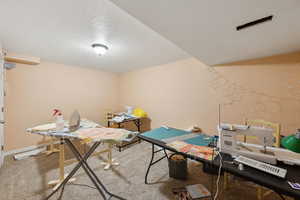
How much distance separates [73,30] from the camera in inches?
64.6

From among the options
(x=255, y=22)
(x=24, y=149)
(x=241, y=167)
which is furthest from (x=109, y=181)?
(x=255, y=22)

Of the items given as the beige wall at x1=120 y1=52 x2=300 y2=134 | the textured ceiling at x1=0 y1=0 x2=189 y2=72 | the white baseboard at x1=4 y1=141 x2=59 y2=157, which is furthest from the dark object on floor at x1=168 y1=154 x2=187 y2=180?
the white baseboard at x1=4 y1=141 x2=59 y2=157

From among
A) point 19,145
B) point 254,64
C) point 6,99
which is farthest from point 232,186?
point 6,99

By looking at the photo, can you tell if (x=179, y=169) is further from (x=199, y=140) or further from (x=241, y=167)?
(x=241, y=167)

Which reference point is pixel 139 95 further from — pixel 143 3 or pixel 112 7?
pixel 143 3

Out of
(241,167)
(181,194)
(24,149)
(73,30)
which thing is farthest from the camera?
(24,149)

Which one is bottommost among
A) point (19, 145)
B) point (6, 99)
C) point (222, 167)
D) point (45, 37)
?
point (19, 145)

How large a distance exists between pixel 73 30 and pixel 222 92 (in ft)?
8.99

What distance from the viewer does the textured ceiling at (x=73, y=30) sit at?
1.24m

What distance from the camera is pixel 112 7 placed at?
1239 millimetres

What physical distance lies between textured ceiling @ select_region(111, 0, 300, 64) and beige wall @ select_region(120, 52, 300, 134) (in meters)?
0.36

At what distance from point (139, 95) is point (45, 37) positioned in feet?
8.49

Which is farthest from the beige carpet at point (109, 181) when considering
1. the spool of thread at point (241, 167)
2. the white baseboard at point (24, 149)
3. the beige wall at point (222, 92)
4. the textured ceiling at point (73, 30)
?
the textured ceiling at point (73, 30)

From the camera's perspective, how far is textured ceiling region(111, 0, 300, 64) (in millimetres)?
893
